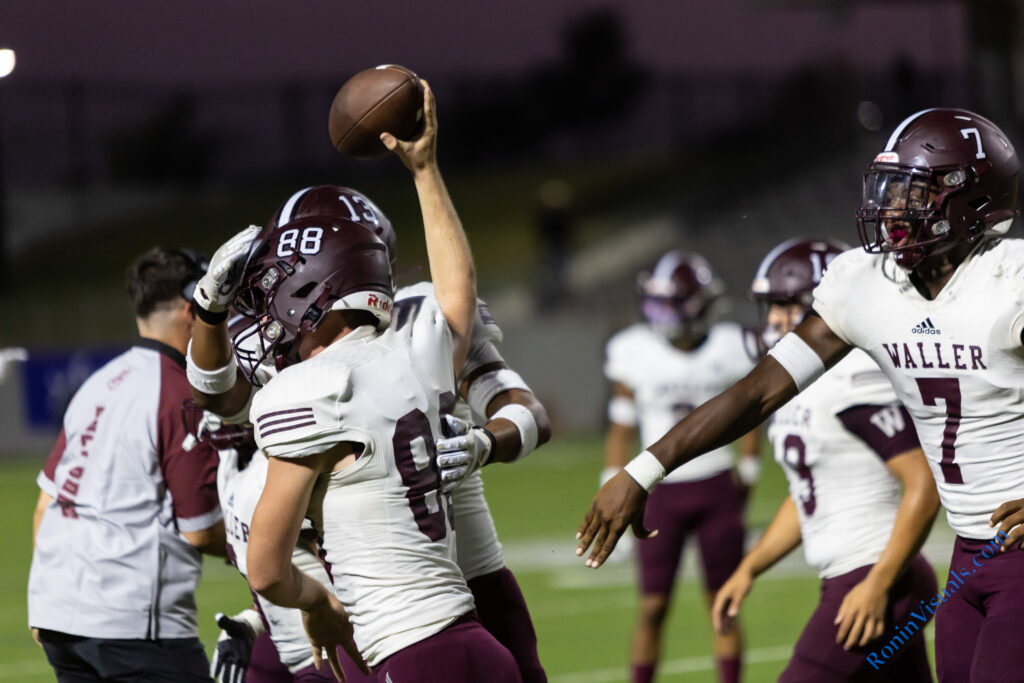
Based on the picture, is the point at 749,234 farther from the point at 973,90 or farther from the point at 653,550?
the point at 653,550

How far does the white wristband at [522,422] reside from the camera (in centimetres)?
301

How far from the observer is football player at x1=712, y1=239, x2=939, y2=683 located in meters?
3.64

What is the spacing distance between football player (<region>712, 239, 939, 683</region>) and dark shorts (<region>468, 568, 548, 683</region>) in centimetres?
90

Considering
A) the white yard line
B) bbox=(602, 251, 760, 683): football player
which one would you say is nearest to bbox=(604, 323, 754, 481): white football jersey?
bbox=(602, 251, 760, 683): football player

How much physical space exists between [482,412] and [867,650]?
1.34m

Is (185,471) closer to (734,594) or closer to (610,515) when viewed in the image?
(610,515)

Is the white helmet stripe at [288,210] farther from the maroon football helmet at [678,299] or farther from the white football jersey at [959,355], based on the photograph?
the maroon football helmet at [678,299]

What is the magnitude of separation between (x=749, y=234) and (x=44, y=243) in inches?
545

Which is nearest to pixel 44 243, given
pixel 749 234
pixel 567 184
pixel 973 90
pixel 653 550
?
pixel 567 184

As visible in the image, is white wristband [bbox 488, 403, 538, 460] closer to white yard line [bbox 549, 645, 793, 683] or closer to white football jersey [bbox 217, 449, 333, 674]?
white football jersey [bbox 217, 449, 333, 674]

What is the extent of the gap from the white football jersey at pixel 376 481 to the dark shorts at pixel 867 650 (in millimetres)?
1397

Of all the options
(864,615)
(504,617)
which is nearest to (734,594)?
(864,615)

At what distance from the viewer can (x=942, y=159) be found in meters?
3.14

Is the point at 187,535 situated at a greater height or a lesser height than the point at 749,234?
greater
